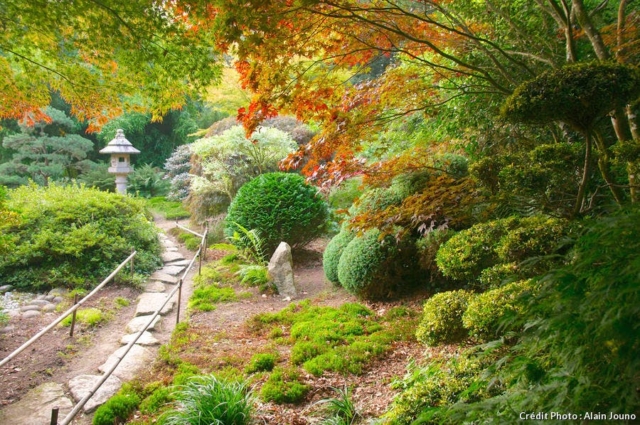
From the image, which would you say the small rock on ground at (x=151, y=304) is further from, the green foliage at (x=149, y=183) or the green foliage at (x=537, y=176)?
the green foliage at (x=149, y=183)

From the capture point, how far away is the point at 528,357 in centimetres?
173

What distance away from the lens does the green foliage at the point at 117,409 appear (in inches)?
119

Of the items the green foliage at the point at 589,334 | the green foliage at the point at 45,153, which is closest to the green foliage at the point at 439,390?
the green foliage at the point at 589,334

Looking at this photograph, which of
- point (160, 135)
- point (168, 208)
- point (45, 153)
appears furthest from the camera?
point (160, 135)

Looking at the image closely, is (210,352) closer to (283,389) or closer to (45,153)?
(283,389)

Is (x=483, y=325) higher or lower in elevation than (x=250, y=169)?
lower

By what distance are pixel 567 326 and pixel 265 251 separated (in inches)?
265

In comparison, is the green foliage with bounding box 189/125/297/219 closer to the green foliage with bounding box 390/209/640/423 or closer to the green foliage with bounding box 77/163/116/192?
the green foliage with bounding box 77/163/116/192

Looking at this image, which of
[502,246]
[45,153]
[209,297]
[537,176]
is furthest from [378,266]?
[45,153]

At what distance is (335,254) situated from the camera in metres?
5.99

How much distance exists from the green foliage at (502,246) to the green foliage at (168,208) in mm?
10071

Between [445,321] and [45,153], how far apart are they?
1549cm

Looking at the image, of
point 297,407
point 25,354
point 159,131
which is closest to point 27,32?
point 25,354

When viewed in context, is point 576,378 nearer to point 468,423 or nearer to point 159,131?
point 468,423
